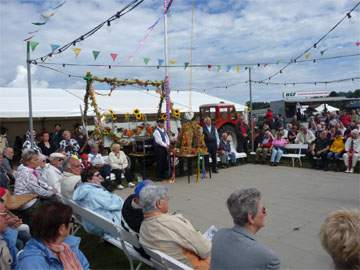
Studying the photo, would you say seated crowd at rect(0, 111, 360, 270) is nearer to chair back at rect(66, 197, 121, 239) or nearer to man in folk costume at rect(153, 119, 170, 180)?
chair back at rect(66, 197, 121, 239)

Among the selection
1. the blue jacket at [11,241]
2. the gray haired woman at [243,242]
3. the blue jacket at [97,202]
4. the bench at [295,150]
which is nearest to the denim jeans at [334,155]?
the bench at [295,150]

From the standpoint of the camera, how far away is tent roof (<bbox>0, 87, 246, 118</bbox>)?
42.7ft

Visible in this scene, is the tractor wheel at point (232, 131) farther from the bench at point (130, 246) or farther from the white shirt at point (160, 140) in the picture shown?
the bench at point (130, 246)

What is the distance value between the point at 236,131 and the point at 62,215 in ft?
36.8

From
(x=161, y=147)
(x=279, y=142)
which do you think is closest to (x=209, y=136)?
(x=161, y=147)

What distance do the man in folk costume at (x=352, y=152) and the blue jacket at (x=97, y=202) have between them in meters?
7.10

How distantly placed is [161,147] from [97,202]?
5.22 m

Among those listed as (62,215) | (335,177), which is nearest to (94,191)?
(62,215)

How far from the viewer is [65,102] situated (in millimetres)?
15172

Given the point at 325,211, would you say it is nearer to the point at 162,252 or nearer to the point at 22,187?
the point at 162,252

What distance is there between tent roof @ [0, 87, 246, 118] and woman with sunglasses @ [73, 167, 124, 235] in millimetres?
8791

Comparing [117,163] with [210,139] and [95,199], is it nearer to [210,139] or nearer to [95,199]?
[210,139]

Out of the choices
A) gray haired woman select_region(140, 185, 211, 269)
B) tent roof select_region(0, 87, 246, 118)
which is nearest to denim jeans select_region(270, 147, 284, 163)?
tent roof select_region(0, 87, 246, 118)

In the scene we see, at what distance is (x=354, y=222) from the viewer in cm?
160
